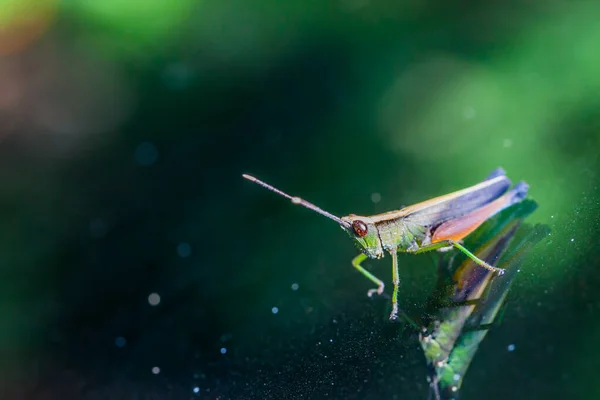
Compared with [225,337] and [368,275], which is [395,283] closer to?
[368,275]

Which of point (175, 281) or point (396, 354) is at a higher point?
point (396, 354)

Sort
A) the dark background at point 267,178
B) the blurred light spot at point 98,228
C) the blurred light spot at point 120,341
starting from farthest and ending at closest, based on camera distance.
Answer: the blurred light spot at point 98,228 → the blurred light spot at point 120,341 → the dark background at point 267,178

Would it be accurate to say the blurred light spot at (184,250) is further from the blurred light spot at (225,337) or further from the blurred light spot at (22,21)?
the blurred light spot at (22,21)

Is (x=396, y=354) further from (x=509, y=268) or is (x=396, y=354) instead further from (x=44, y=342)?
(x=44, y=342)

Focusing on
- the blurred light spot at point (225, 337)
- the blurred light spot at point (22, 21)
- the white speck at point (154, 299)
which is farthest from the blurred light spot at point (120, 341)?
the blurred light spot at point (22, 21)

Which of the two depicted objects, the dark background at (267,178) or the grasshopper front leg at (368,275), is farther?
the grasshopper front leg at (368,275)

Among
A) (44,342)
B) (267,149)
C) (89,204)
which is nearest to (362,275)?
(267,149)
